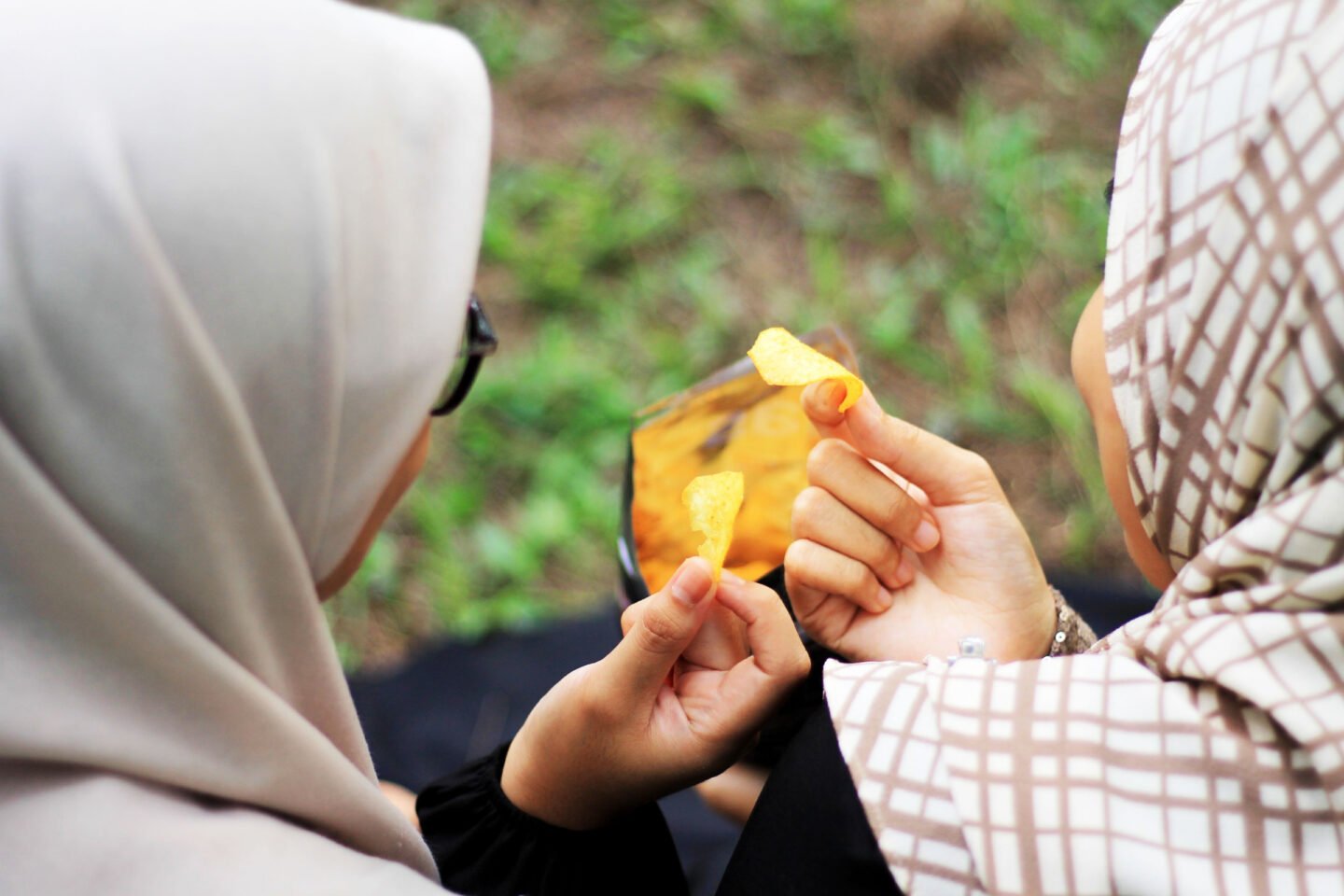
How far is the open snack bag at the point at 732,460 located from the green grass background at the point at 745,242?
108cm

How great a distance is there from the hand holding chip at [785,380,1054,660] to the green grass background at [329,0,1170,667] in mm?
1300

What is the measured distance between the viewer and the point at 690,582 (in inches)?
43.7

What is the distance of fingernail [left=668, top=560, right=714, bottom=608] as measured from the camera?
111 centimetres

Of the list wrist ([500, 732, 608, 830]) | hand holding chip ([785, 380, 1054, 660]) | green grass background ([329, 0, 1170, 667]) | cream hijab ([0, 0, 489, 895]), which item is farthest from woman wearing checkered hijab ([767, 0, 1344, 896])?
green grass background ([329, 0, 1170, 667])

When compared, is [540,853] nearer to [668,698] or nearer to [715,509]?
[668,698]

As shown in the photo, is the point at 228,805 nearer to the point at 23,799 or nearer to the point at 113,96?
the point at 23,799

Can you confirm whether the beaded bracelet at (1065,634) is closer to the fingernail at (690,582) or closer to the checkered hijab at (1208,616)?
the checkered hijab at (1208,616)

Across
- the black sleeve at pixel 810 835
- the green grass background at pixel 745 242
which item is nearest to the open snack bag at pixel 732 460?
the black sleeve at pixel 810 835

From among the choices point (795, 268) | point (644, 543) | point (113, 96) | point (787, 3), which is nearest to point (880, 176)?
point (795, 268)

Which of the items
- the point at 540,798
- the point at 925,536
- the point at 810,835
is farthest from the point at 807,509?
the point at 540,798

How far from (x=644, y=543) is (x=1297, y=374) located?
85cm

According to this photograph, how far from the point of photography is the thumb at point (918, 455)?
1255mm

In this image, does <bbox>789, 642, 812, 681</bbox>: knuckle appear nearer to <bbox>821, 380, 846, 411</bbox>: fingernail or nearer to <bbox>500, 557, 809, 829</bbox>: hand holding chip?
<bbox>500, 557, 809, 829</bbox>: hand holding chip

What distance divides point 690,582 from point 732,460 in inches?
15.5
